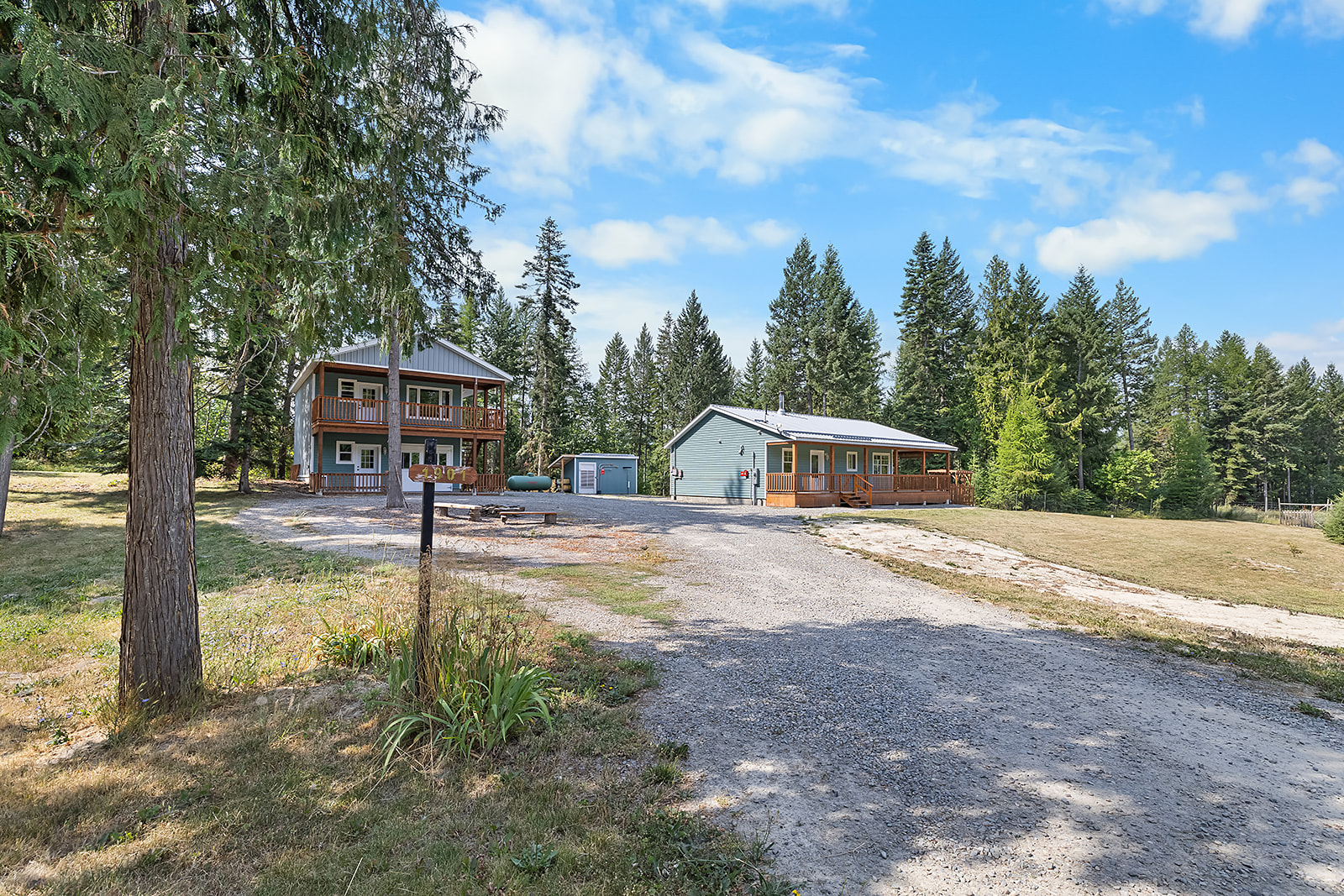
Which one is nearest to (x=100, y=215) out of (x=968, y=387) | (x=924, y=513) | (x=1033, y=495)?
(x=924, y=513)

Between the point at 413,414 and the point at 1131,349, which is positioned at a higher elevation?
the point at 1131,349

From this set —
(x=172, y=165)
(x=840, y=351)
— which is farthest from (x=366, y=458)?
(x=840, y=351)

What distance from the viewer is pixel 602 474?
31266mm

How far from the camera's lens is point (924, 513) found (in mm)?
21469

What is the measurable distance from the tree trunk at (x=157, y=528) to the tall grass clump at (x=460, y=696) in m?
1.69

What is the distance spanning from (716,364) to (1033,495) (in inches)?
952

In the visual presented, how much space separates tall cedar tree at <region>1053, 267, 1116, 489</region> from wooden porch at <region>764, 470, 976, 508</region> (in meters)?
11.2

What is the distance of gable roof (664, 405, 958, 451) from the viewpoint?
2475 centimetres

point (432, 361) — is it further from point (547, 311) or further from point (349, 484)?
point (547, 311)

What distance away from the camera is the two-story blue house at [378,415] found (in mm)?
21609

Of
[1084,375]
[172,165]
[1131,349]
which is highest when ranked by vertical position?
[1131,349]

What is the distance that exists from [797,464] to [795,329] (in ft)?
66.2

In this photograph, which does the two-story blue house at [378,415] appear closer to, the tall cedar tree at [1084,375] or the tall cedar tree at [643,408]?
the tall cedar tree at [643,408]

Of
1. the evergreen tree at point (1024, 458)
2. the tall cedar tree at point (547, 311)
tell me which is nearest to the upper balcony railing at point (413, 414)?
the tall cedar tree at point (547, 311)
